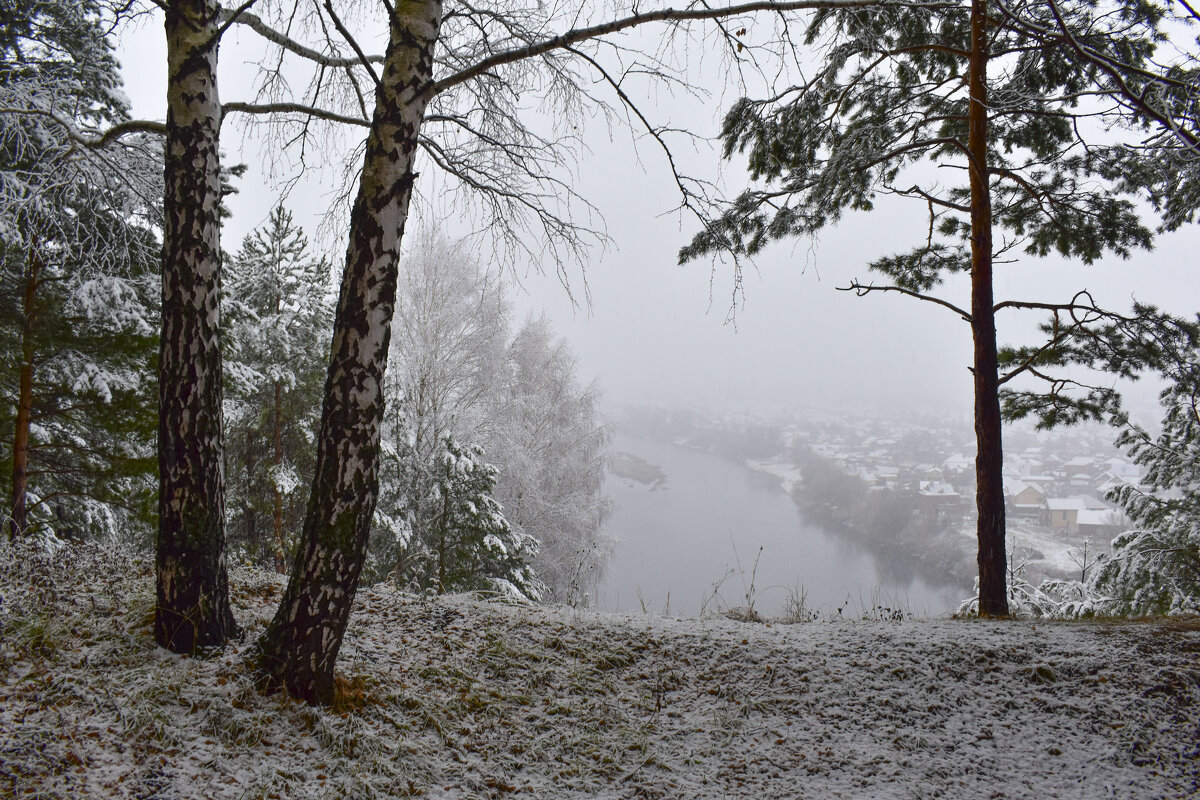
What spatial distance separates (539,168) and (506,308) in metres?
8.49

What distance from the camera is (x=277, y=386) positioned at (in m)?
9.70

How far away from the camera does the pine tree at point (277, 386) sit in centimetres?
949

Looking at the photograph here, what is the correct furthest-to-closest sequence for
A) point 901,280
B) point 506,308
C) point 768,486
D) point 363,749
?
point 768,486, point 506,308, point 901,280, point 363,749

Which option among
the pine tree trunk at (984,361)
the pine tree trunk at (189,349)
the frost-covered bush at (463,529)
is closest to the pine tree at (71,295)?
the pine tree trunk at (189,349)

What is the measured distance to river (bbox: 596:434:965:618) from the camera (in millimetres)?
19562

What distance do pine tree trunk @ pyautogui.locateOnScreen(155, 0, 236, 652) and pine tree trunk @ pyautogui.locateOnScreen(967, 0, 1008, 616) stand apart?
5.52 metres

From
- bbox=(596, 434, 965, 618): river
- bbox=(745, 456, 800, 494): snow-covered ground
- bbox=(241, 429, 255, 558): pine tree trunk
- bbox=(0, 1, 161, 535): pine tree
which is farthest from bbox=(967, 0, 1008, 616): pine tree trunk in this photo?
bbox=(745, 456, 800, 494): snow-covered ground

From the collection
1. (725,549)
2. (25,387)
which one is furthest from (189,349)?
(725,549)

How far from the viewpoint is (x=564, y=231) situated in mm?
3531

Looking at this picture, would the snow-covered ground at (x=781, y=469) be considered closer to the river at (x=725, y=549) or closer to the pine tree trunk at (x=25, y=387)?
the river at (x=725, y=549)

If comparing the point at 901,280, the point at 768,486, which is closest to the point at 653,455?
the point at 768,486

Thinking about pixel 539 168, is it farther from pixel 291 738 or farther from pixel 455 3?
pixel 291 738

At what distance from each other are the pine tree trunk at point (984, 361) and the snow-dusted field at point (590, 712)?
116 centimetres

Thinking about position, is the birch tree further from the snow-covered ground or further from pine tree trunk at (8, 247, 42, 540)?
the snow-covered ground
